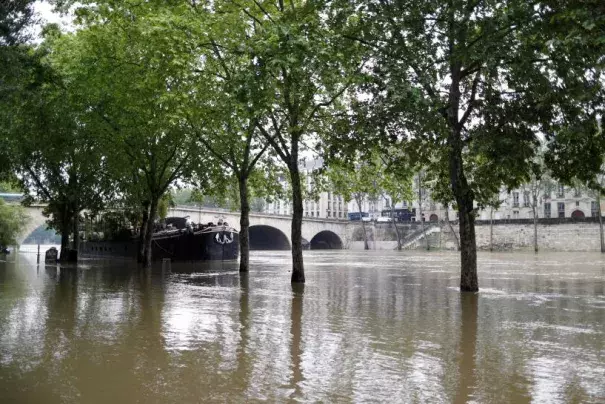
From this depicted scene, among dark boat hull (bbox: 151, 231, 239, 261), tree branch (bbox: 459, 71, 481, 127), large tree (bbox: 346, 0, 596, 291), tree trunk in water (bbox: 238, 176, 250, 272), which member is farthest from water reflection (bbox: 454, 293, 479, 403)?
dark boat hull (bbox: 151, 231, 239, 261)

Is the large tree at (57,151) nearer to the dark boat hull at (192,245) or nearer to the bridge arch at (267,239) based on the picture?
the dark boat hull at (192,245)

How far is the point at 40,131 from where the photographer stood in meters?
23.5

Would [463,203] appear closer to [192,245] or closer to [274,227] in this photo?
[192,245]

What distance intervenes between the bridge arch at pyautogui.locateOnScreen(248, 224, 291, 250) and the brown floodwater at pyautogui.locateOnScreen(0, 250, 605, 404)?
67.4m

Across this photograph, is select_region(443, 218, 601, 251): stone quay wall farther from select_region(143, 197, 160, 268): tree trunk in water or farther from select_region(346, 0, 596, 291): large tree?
select_region(346, 0, 596, 291): large tree

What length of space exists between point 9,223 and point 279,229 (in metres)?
36.9

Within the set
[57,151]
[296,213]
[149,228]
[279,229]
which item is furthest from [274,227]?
[296,213]

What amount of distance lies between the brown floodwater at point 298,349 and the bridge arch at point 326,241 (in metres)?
80.4

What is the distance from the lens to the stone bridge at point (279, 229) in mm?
67938

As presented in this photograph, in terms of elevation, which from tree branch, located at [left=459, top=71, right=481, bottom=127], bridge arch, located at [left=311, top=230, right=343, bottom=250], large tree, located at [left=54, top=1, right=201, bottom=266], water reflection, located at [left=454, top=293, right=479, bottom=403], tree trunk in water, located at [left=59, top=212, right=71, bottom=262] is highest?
large tree, located at [left=54, top=1, right=201, bottom=266]

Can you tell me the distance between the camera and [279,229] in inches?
3078

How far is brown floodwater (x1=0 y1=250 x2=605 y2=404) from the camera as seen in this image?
5590mm

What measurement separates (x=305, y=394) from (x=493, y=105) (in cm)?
982

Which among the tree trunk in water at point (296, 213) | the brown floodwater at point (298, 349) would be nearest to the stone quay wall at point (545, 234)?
the tree trunk in water at point (296, 213)
